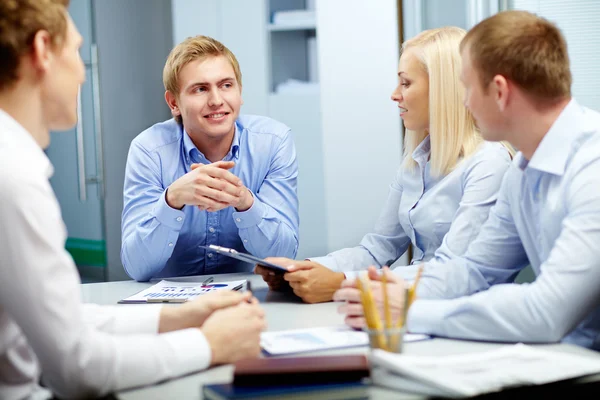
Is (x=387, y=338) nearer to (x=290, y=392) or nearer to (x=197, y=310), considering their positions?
(x=290, y=392)

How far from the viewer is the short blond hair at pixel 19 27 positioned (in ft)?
3.81

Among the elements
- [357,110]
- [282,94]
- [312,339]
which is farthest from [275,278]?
[282,94]

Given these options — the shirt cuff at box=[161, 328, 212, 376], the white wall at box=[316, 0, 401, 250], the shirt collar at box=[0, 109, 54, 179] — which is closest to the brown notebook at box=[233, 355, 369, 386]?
the shirt cuff at box=[161, 328, 212, 376]

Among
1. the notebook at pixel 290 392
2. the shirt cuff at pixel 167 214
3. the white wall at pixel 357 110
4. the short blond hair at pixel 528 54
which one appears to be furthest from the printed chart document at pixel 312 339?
the white wall at pixel 357 110

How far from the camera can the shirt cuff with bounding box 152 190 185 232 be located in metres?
2.28

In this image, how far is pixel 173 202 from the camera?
2.27 meters

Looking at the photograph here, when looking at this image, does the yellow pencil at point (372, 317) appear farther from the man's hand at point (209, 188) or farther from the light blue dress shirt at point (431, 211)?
the man's hand at point (209, 188)

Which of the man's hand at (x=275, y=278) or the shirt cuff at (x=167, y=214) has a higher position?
the shirt cuff at (x=167, y=214)

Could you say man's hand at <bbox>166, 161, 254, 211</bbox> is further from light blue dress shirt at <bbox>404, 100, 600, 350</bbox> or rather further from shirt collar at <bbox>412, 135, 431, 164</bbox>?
light blue dress shirt at <bbox>404, 100, 600, 350</bbox>

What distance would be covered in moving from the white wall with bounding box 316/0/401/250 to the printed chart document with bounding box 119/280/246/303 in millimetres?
1900

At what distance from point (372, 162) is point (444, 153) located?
1796mm

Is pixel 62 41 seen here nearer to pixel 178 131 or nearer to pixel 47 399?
pixel 47 399

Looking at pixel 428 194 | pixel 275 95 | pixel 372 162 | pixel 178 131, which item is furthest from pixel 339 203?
pixel 428 194

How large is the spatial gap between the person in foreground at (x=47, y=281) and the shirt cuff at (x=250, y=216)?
3.14 feet
